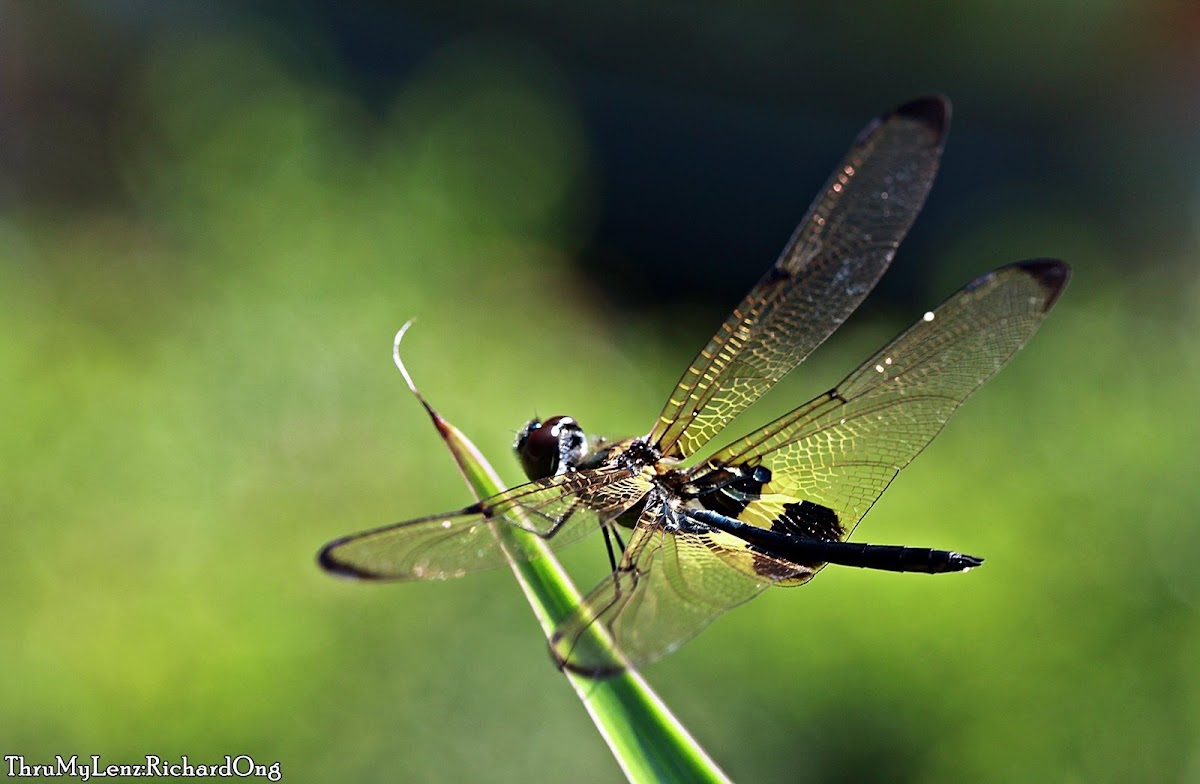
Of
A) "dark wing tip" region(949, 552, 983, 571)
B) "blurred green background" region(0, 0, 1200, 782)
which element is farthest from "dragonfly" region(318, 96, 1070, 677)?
"blurred green background" region(0, 0, 1200, 782)

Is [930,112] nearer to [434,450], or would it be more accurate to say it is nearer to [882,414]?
[882,414]

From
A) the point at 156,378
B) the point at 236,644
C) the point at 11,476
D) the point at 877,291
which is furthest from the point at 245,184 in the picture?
the point at 877,291

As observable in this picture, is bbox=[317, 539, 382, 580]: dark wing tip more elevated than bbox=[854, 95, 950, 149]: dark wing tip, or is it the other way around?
bbox=[854, 95, 950, 149]: dark wing tip

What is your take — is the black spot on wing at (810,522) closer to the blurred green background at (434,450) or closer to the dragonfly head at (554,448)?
the dragonfly head at (554,448)

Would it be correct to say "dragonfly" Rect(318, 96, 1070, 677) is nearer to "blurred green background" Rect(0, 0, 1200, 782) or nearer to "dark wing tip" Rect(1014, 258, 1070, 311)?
"dark wing tip" Rect(1014, 258, 1070, 311)

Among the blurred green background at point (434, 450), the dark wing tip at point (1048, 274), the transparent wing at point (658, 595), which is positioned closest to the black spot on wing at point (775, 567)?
the transparent wing at point (658, 595)

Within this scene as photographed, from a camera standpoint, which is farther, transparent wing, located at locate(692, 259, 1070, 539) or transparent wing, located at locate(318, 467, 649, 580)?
transparent wing, located at locate(692, 259, 1070, 539)

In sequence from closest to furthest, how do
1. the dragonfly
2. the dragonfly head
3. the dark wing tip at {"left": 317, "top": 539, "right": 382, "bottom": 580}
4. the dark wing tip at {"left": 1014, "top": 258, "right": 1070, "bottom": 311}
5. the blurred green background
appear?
the dark wing tip at {"left": 317, "top": 539, "right": 382, "bottom": 580} → the dragonfly → the dark wing tip at {"left": 1014, "top": 258, "right": 1070, "bottom": 311} → the dragonfly head → the blurred green background

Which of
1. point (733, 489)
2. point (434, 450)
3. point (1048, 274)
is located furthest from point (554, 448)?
point (434, 450)
